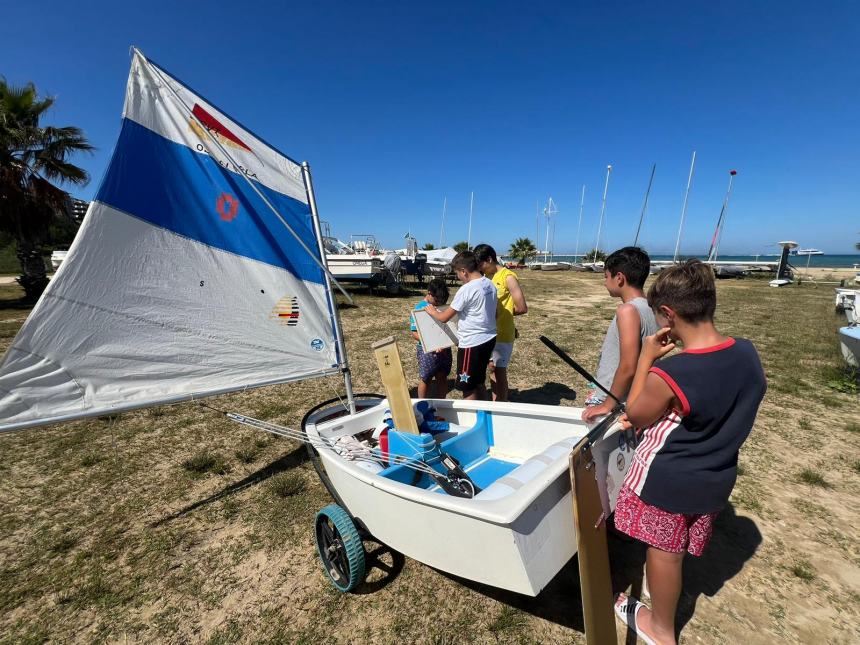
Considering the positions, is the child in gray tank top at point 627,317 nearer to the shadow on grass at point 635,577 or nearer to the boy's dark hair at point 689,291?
the boy's dark hair at point 689,291

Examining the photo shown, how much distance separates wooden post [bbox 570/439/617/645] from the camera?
5.55 ft

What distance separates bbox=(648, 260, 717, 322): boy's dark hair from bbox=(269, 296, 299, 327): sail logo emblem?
2.69 m

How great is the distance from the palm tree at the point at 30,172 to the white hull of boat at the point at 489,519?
1524 centimetres

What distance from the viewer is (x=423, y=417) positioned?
10.7ft

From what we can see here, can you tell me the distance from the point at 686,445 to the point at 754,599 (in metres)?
1.69

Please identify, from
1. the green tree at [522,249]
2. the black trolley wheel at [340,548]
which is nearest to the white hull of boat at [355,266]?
the black trolley wheel at [340,548]

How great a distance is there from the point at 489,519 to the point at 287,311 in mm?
2387

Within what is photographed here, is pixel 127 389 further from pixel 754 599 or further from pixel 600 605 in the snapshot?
pixel 754 599

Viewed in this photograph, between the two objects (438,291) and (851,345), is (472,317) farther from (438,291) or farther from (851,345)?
(851,345)

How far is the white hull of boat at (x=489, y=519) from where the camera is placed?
1676 millimetres

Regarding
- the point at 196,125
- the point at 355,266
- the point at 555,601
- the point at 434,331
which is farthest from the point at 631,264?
the point at 355,266

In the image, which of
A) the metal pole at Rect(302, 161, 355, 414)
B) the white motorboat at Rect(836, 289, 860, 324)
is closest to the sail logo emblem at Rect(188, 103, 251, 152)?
the metal pole at Rect(302, 161, 355, 414)

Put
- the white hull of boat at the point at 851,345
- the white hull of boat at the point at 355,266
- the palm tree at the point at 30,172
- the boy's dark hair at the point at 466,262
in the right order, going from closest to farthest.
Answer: the boy's dark hair at the point at 466,262 → the white hull of boat at the point at 851,345 → the palm tree at the point at 30,172 → the white hull of boat at the point at 355,266

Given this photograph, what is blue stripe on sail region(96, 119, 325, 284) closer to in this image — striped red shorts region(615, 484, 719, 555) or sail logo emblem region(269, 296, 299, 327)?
sail logo emblem region(269, 296, 299, 327)
